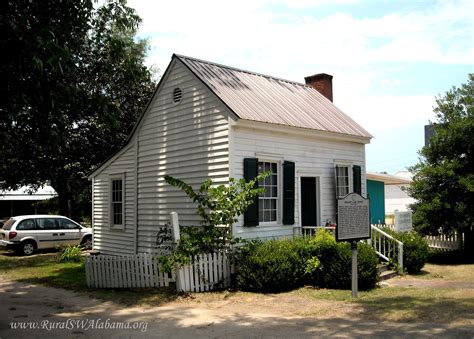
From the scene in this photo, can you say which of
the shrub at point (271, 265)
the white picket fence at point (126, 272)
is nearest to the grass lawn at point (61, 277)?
the white picket fence at point (126, 272)

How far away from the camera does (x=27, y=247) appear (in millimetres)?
20312

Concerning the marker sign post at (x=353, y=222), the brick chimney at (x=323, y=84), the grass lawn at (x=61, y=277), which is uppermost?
the brick chimney at (x=323, y=84)

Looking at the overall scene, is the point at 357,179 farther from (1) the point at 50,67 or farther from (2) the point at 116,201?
(1) the point at 50,67

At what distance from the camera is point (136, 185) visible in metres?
16.0

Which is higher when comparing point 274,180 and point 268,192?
→ point 274,180

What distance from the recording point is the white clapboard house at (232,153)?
12664mm

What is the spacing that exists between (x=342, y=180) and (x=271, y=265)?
5692mm

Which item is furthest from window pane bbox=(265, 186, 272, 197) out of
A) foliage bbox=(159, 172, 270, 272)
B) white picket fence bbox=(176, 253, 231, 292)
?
white picket fence bbox=(176, 253, 231, 292)

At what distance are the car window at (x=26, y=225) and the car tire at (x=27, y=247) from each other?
1.87 feet

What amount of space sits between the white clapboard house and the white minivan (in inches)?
182

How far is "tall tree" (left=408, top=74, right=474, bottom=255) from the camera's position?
15555 millimetres

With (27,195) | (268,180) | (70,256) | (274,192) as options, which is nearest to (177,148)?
(268,180)

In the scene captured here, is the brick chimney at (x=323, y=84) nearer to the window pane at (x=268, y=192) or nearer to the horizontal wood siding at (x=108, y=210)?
the window pane at (x=268, y=192)

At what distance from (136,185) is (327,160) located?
6.46m
